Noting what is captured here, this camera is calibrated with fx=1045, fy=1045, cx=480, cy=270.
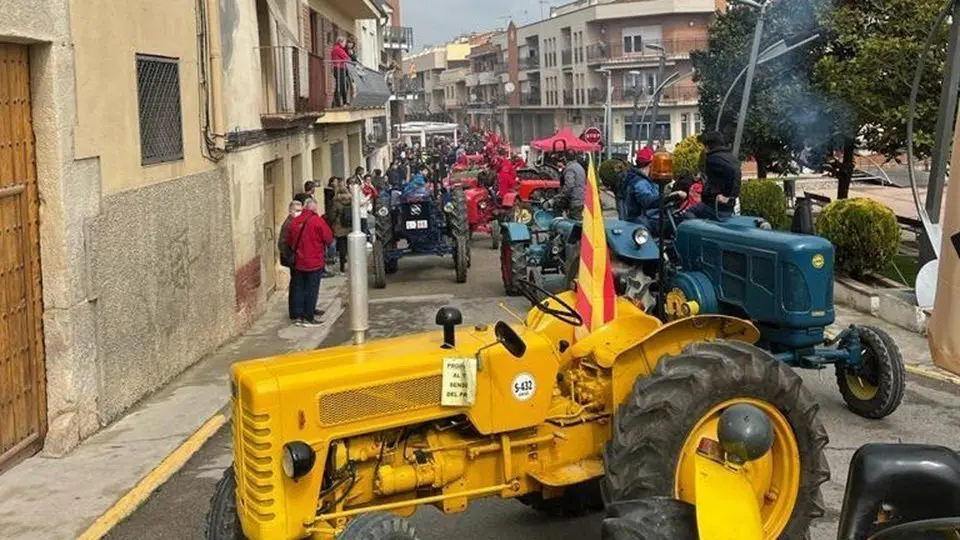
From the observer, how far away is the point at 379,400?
4375 millimetres

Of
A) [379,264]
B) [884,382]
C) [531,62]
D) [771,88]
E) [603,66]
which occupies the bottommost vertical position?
[884,382]

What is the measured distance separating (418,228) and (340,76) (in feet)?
20.8

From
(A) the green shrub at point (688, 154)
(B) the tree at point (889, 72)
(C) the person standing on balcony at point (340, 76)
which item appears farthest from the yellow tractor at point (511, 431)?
(A) the green shrub at point (688, 154)

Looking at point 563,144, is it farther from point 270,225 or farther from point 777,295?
point 777,295

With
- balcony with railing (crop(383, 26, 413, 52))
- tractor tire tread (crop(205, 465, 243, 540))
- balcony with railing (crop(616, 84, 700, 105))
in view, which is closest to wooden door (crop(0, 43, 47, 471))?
tractor tire tread (crop(205, 465, 243, 540))

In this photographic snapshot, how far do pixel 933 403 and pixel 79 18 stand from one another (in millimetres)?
A: 7073

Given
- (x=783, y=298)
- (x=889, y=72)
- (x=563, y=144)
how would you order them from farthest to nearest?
(x=563, y=144), (x=889, y=72), (x=783, y=298)

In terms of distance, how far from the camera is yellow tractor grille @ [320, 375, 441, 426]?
14.0 ft

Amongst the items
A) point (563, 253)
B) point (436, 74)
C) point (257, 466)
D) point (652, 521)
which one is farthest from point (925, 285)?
point (436, 74)

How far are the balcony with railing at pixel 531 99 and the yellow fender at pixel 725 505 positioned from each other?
83.2m

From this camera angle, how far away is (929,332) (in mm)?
3357

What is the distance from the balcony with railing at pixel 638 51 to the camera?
65.5 meters

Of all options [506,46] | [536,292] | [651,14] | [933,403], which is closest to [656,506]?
[536,292]

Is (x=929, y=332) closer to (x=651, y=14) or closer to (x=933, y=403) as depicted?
(x=933, y=403)
